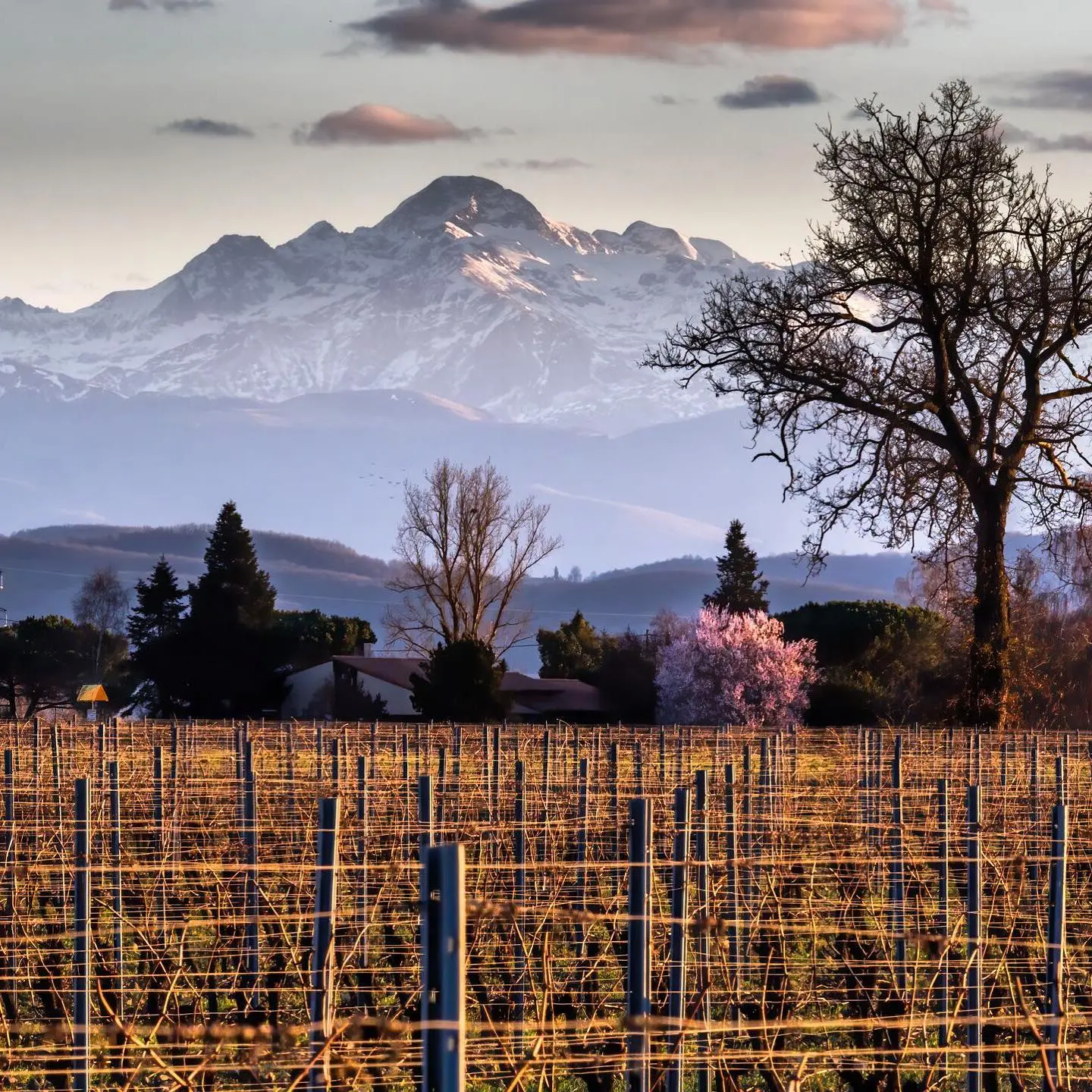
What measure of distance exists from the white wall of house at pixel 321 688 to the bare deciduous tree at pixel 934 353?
39946 mm

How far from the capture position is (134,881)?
46.2 feet

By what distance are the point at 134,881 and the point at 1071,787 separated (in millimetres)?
8133

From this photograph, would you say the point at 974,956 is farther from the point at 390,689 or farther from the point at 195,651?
the point at 390,689

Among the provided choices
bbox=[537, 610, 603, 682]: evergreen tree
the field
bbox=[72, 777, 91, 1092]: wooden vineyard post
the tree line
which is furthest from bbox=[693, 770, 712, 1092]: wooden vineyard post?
bbox=[537, 610, 603, 682]: evergreen tree

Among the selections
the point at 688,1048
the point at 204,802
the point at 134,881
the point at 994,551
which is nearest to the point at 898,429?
the point at 994,551

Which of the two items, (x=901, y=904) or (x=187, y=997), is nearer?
(x=901, y=904)

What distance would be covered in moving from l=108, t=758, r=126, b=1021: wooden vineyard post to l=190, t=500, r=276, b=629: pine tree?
40.8 metres

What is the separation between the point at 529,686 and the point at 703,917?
55380 millimetres

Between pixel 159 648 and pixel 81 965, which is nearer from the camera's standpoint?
pixel 81 965

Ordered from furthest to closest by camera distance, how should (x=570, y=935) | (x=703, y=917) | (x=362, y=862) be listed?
(x=570, y=935) → (x=362, y=862) → (x=703, y=917)

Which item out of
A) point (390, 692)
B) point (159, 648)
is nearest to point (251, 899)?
point (159, 648)

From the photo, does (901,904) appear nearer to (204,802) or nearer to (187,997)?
(187,997)

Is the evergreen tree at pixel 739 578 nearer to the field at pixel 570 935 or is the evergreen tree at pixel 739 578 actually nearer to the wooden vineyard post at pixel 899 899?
the field at pixel 570 935

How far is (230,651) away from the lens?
53.9 metres
